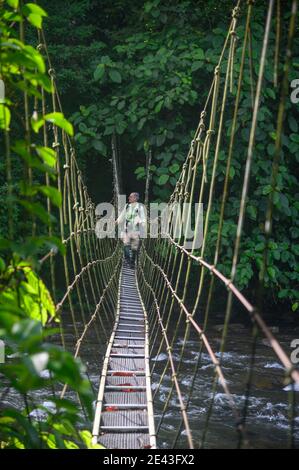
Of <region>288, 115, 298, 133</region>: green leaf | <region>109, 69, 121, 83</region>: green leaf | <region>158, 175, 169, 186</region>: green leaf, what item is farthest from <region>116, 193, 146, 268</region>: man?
<region>288, 115, 298, 133</region>: green leaf

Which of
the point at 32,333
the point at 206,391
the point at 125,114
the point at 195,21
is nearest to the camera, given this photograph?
the point at 32,333

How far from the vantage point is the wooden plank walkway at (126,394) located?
1982 mm

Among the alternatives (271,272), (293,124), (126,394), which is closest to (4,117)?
(126,394)

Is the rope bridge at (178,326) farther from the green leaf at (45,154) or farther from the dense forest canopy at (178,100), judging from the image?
the dense forest canopy at (178,100)

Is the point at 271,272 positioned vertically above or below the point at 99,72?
below

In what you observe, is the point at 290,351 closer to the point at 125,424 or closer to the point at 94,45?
the point at 125,424

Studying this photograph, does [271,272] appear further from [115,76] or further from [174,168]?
[115,76]

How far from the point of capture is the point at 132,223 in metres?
5.45

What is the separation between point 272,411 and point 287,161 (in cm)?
270

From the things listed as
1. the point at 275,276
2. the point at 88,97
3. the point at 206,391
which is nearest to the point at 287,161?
the point at 275,276

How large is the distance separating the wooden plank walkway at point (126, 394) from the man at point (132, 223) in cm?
166

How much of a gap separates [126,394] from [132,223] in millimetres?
3130

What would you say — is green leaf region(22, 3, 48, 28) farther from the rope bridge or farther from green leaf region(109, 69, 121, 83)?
green leaf region(109, 69, 121, 83)

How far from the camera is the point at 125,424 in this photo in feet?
6.82
